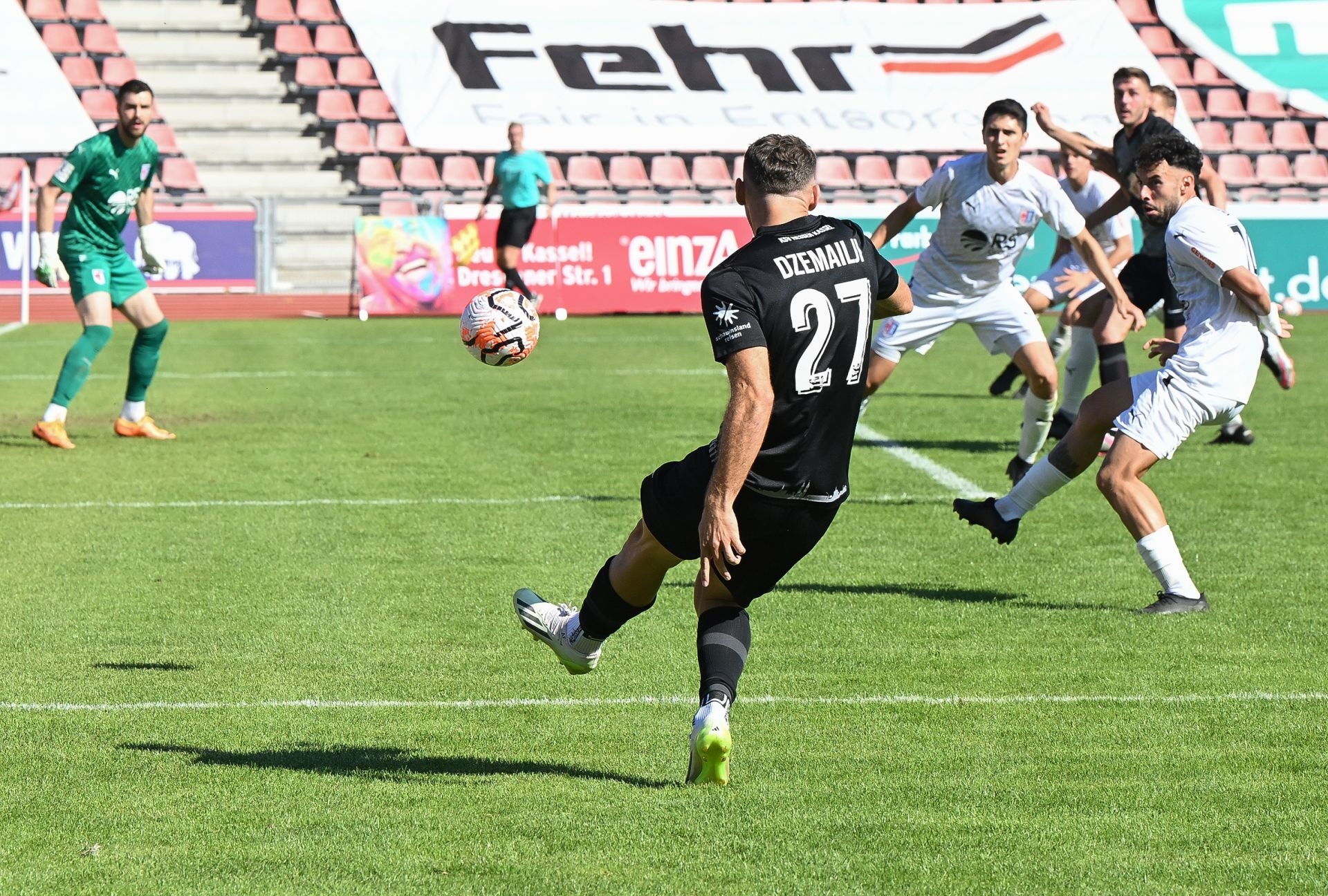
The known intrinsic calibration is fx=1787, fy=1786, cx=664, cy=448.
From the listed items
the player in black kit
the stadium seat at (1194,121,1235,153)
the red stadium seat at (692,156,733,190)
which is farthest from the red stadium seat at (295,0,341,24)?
the player in black kit

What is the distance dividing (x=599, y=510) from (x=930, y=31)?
2531 centimetres

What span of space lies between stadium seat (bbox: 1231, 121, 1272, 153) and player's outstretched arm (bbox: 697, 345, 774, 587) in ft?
96.9

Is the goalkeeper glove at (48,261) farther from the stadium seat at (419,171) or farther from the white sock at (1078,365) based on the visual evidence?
the stadium seat at (419,171)

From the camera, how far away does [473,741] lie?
513 cm

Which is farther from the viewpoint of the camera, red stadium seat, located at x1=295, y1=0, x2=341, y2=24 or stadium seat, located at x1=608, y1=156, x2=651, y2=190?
red stadium seat, located at x1=295, y1=0, x2=341, y2=24

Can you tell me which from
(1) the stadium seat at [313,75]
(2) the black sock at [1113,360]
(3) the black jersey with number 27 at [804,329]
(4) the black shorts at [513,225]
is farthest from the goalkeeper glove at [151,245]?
(1) the stadium seat at [313,75]

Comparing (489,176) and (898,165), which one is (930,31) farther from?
(489,176)

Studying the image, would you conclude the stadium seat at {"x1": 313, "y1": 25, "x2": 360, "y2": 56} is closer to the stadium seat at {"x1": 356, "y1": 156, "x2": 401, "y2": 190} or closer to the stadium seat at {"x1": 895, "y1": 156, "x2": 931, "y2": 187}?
the stadium seat at {"x1": 356, "y1": 156, "x2": 401, "y2": 190}

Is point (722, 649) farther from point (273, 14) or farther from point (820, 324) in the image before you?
point (273, 14)

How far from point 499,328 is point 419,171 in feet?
76.4

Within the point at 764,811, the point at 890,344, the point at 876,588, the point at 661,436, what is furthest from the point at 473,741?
the point at 661,436

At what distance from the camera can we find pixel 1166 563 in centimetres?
685

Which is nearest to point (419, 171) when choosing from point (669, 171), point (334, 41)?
point (334, 41)

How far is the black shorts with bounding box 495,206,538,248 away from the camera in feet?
71.7
